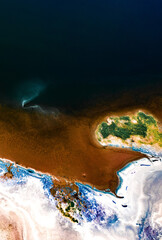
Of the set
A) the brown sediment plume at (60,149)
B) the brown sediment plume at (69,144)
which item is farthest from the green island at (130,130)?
the brown sediment plume at (60,149)

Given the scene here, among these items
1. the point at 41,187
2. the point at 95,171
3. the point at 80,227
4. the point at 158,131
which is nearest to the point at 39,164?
the point at 41,187

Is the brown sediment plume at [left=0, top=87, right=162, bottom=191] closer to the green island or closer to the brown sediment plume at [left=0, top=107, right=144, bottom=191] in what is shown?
the brown sediment plume at [left=0, top=107, right=144, bottom=191]

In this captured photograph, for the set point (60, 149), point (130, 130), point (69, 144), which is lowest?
point (60, 149)

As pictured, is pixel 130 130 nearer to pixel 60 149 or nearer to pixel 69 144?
pixel 69 144

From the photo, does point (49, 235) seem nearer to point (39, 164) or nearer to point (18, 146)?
point (39, 164)

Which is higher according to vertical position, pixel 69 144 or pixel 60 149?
pixel 69 144

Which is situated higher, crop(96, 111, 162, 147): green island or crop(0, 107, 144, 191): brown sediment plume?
crop(96, 111, 162, 147): green island


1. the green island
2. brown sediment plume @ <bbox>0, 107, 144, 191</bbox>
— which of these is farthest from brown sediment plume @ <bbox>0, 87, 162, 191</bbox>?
the green island

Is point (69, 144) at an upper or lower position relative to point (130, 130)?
lower

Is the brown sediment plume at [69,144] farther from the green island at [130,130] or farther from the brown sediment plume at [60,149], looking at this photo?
the green island at [130,130]

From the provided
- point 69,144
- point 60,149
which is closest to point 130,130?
point 69,144
